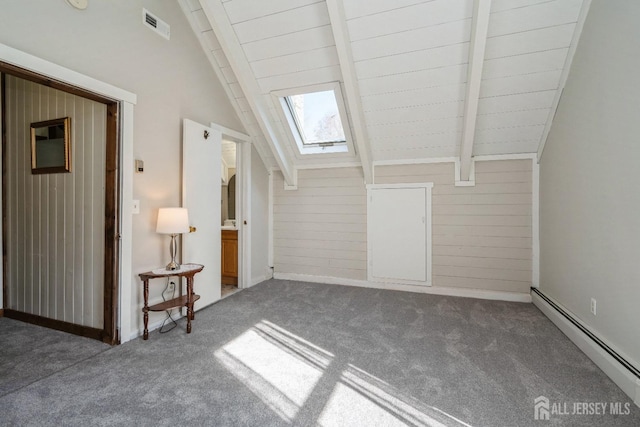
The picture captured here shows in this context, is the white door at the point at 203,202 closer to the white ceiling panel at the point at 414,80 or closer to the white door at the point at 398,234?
the white ceiling panel at the point at 414,80

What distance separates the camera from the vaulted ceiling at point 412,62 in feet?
8.57

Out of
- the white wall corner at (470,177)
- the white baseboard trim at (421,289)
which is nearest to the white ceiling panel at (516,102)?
the white wall corner at (470,177)

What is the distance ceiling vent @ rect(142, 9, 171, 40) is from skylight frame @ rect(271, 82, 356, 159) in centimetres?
119

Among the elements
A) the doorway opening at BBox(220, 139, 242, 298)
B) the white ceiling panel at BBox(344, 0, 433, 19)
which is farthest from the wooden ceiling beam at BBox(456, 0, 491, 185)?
the doorway opening at BBox(220, 139, 242, 298)

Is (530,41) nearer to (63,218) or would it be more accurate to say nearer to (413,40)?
(413,40)

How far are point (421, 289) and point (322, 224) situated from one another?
5.46 feet

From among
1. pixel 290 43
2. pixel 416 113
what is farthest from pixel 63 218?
pixel 416 113

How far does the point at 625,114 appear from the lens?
1981mm

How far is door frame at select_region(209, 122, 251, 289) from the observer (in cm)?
428

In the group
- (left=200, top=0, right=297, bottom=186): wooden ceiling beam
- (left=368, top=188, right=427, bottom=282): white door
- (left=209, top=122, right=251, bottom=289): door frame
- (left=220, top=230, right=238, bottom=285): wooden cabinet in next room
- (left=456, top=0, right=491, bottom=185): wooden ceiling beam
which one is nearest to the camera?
(left=456, top=0, right=491, bottom=185): wooden ceiling beam

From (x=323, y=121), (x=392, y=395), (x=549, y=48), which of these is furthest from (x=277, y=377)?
(x=549, y=48)

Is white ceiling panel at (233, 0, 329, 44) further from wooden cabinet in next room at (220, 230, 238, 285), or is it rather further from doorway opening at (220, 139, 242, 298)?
wooden cabinet in next room at (220, 230, 238, 285)

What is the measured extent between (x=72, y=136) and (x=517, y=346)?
419 cm

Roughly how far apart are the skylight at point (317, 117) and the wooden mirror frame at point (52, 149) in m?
2.29
